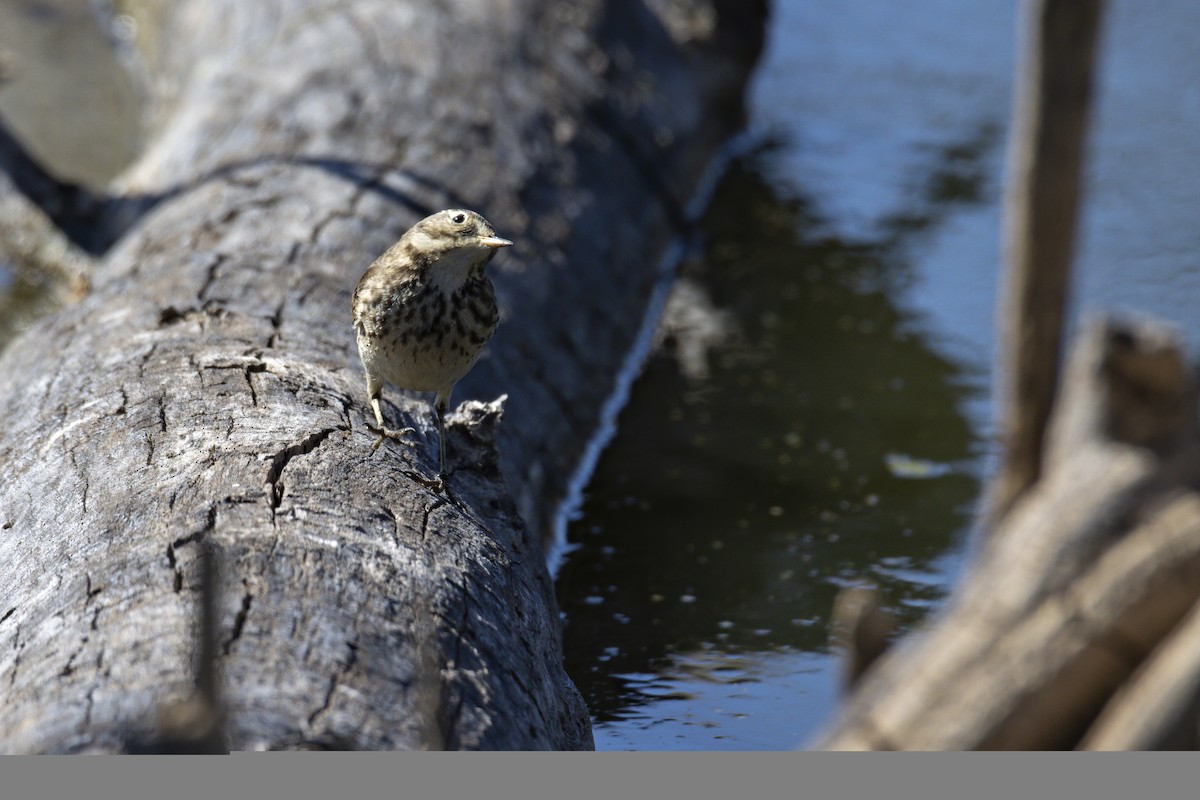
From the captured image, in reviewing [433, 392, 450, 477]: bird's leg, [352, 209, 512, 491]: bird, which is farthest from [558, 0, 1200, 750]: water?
[352, 209, 512, 491]: bird

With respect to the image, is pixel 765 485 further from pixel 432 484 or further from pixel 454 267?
pixel 432 484

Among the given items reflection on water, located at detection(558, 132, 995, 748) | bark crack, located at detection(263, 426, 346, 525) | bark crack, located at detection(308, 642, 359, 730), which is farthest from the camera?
reflection on water, located at detection(558, 132, 995, 748)

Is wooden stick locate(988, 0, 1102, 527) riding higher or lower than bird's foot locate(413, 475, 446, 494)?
higher

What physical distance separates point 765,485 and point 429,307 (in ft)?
6.67

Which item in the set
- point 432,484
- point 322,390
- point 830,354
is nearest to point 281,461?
point 432,484

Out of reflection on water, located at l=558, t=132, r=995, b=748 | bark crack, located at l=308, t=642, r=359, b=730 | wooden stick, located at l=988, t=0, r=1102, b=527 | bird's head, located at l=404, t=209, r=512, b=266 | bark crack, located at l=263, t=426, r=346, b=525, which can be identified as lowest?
reflection on water, located at l=558, t=132, r=995, b=748

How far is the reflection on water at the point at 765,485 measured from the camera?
4.23 metres

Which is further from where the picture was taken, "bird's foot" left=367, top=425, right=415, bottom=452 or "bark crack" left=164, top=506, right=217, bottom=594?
"bird's foot" left=367, top=425, right=415, bottom=452

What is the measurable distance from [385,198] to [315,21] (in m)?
1.38

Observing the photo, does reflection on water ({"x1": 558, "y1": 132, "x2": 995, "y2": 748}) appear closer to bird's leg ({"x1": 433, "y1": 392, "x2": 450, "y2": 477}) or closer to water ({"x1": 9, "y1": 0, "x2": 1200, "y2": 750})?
water ({"x1": 9, "y1": 0, "x2": 1200, "y2": 750})

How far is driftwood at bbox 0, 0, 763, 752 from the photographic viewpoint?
236 centimetres

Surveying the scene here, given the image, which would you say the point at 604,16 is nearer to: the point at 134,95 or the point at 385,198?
the point at 385,198

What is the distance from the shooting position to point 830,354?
20.0 feet

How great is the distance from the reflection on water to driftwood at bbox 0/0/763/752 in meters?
0.30
